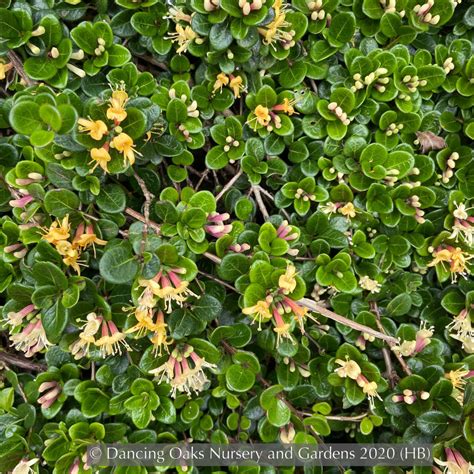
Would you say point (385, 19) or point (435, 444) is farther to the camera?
point (385, 19)

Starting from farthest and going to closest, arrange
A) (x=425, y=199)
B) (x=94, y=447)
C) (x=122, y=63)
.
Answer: (x=425, y=199), (x=122, y=63), (x=94, y=447)

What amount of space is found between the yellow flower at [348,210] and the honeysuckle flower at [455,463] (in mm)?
879

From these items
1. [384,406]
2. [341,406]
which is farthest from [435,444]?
[341,406]

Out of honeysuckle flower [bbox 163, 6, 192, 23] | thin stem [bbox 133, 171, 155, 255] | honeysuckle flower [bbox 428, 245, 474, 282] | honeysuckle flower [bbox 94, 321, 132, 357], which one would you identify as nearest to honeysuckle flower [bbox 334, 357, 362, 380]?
honeysuckle flower [bbox 428, 245, 474, 282]

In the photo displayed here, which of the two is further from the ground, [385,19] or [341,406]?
[385,19]

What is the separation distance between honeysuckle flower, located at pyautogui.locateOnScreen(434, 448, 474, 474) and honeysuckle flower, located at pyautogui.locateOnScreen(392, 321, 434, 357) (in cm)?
34

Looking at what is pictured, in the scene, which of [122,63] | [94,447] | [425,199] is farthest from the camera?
[425,199]

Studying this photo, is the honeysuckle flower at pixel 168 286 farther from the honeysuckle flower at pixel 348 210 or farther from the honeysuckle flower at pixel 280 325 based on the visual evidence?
the honeysuckle flower at pixel 348 210

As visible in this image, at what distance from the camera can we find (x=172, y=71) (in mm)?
1755

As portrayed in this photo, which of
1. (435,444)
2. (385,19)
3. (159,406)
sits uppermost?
(385,19)

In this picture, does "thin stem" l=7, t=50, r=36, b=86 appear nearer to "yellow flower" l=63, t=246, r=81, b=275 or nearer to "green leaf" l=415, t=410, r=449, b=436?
"yellow flower" l=63, t=246, r=81, b=275

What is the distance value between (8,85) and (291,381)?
150cm

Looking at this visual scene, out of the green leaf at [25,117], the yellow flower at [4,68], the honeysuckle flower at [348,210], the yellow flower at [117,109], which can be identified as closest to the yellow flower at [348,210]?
the honeysuckle flower at [348,210]

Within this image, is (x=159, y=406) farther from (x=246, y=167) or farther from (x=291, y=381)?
(x=246, y=167)
